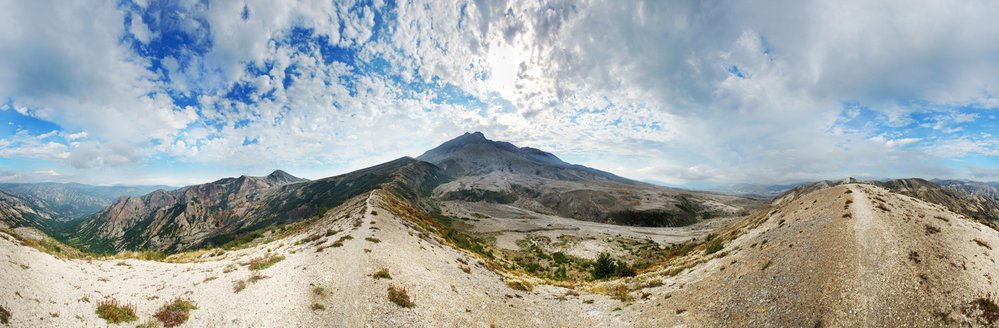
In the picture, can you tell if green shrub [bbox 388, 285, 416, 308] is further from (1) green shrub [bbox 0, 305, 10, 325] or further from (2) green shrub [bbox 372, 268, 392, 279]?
(1) green shrub [bbox 0, 305, 10, 325]

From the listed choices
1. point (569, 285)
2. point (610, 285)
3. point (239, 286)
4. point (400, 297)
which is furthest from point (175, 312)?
point (610, 285)

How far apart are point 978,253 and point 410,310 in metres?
31.6

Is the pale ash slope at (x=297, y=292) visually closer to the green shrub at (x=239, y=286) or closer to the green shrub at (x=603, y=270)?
the green shrub at (x=239, y=286)

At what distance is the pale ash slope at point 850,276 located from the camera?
50.9 feet

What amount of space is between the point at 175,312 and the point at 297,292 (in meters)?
5.18

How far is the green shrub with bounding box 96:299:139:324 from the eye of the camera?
15234mm

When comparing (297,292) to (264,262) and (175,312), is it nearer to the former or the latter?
(175,312)

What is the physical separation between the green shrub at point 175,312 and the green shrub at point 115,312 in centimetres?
92

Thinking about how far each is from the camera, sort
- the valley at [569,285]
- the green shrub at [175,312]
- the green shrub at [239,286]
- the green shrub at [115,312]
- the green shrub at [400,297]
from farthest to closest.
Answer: the green shrub at [400,297], the green shrub at [239,286], the green shrub at [175,312], the valley at [569,285], the green shrub at [115,312]

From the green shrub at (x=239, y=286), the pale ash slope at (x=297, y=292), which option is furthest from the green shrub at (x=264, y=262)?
the green shrub at (x=239, y=286)

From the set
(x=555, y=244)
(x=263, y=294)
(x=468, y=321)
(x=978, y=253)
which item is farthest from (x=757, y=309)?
(x=555, y=244)

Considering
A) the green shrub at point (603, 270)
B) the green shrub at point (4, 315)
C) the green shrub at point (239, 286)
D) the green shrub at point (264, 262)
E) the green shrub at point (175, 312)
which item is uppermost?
the green shrub at point (4, 315)

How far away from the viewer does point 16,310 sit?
13531 mm

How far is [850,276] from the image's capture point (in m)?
17.8
